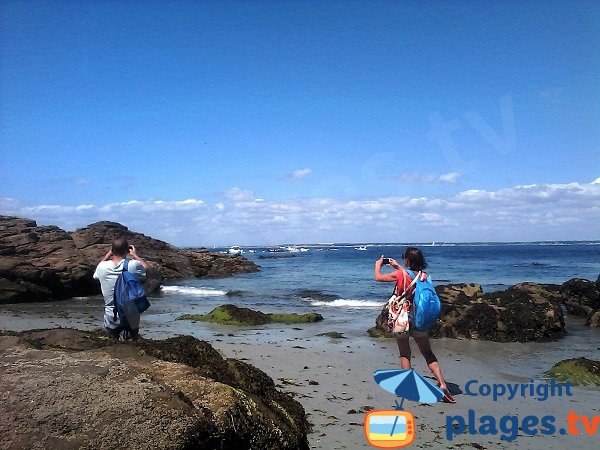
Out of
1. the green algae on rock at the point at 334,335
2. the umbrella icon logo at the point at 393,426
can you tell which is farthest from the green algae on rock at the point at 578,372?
the green algae on rock at the point at 334,335

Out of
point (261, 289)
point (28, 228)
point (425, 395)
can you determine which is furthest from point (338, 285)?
point (425, 395)

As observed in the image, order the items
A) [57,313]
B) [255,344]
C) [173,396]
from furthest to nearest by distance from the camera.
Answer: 1. [57,313]
2. [255,344]
3. [173,396]

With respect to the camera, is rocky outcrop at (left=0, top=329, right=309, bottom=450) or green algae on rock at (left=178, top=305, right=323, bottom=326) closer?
rocky outcrop at (left=0, top=329, right=309, bottom=450)

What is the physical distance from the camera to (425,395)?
6.39 m

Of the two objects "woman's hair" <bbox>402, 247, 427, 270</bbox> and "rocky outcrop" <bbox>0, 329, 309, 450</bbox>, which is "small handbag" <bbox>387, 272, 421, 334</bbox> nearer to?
"woman's hair" <bbox>402, 247, 427, 270</bbox>

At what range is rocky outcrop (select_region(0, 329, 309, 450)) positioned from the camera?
125 inches

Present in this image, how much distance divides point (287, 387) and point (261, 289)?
2393 centimetres

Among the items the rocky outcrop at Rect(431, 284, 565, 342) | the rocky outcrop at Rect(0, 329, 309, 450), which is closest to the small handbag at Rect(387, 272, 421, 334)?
the rocky outcrop at Rect(0, 329, 309, 450)

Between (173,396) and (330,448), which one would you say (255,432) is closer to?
(173,396)

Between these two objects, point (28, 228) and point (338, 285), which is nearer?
point (28, 228)

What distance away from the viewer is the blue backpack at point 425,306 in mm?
5457

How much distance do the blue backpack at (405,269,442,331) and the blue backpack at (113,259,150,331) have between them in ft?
10.7

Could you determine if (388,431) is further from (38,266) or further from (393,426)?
(38,266)

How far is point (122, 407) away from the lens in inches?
132
